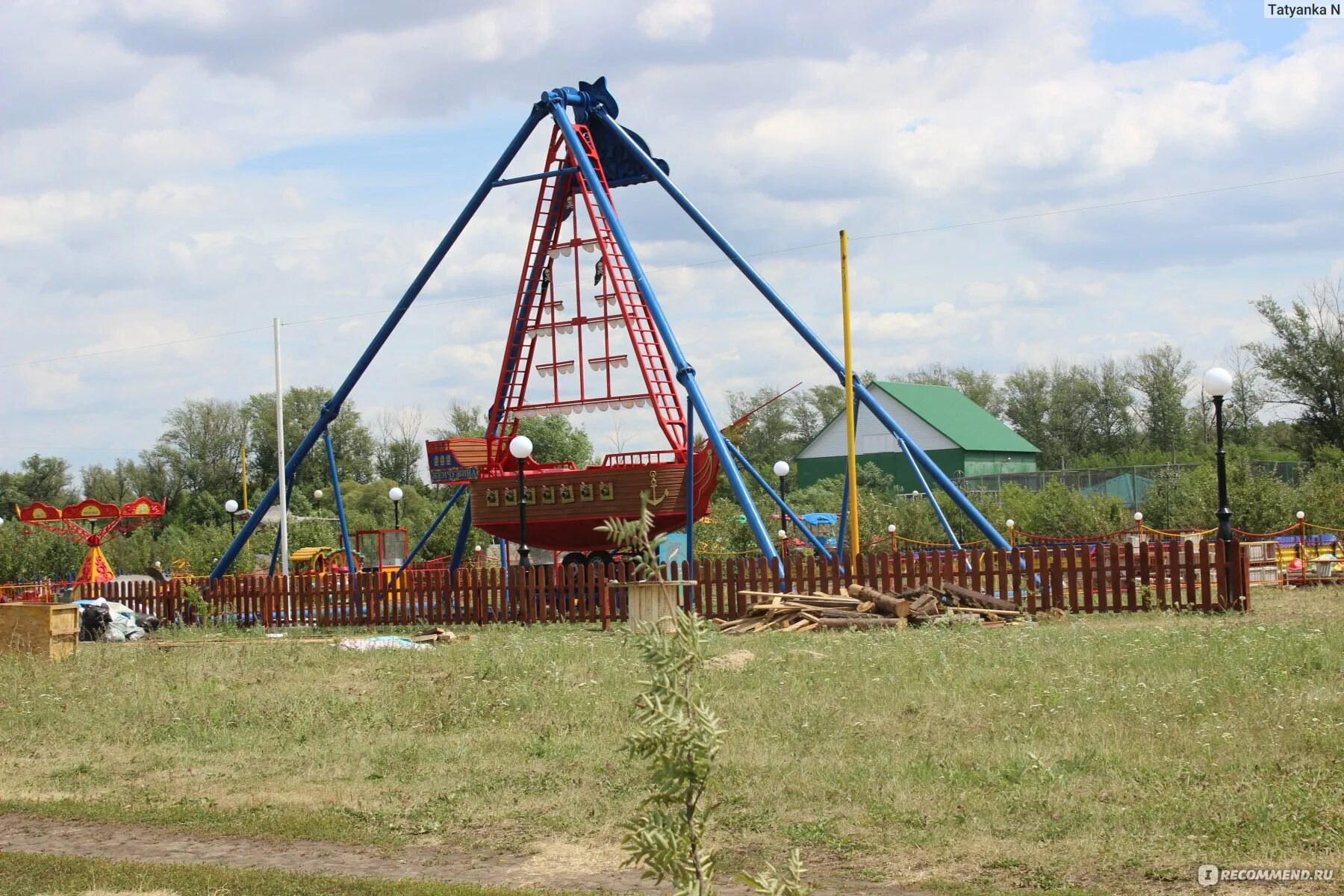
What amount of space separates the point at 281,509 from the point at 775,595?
633 inches

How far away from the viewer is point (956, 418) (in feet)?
235

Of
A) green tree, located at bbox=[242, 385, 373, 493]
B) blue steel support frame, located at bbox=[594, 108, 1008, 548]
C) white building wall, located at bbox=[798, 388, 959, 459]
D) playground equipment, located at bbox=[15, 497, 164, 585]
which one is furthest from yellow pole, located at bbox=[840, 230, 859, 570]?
green tree, located at bbox=[242, 385, 373, 493]

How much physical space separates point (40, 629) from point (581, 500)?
41.5 feet

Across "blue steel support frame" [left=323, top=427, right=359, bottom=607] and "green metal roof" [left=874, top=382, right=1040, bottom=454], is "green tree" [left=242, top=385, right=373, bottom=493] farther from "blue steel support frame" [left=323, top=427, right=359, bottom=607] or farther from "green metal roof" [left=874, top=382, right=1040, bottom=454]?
"blue steel support frame" [left=323, top=427, right=359, bottom=607]

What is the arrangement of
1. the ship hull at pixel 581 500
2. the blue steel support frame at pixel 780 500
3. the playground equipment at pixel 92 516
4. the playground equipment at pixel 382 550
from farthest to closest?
the playground equipment at pixel 382 550
the playground equipment at pixel 92 516
the ship hull at pixel 581 500
the blue steel support frame at pixel 780 500

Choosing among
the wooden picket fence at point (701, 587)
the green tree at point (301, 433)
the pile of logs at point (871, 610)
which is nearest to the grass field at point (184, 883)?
the wooden picket fence at point (701, 587)

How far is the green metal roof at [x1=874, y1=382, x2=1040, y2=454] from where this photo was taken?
69.8 metres

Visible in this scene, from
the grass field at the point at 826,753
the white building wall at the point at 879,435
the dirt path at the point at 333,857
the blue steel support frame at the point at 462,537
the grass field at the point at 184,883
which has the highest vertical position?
the white building wall at the point at 879,435

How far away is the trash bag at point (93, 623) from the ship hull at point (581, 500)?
28.9ft

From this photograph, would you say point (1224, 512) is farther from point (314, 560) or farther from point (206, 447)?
point (206, 447)

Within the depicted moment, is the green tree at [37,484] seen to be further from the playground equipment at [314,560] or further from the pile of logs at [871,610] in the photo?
the pile of logs at [871,610]

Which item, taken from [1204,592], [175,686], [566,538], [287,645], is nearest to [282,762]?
[175,686]

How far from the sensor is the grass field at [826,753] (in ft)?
23.1

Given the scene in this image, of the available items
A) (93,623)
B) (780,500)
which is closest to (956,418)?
(780,500)
